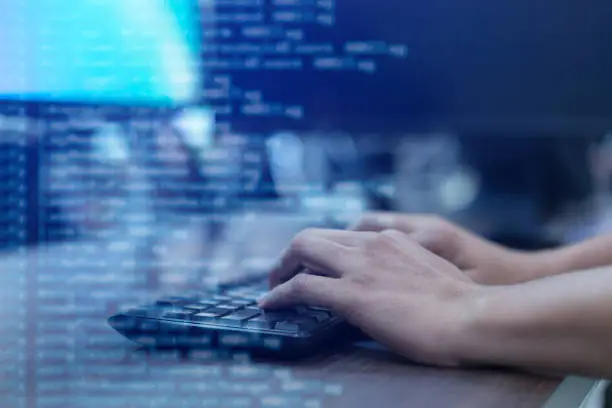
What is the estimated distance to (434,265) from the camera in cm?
45

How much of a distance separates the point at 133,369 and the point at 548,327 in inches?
8.3

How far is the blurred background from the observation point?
381 mm

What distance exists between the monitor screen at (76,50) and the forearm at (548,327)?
0.79 feet

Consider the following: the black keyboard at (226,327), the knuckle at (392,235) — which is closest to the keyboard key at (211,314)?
the black keyboard at (226,327)

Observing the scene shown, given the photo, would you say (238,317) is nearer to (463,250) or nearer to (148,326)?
(148,326)

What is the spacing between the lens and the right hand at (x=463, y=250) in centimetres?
53

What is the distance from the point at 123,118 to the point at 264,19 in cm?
11

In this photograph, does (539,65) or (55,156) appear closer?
(55,156)

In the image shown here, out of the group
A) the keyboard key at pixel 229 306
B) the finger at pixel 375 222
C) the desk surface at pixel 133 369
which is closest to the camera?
the desk surface at pixel 133 369

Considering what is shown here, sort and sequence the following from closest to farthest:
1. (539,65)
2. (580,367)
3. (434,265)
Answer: (580,367) → (434,265) → (539,65)

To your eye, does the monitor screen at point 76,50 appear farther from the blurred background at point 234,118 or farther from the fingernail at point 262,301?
the fingernail at point 262,301

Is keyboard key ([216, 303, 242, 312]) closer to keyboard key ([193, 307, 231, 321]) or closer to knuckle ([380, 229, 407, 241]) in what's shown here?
keyboard key ([193, 307, 231, 321])

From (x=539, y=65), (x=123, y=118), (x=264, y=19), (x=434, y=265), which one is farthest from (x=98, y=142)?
(x=539, y=65)

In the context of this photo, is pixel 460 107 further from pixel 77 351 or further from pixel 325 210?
pixel 77 351
